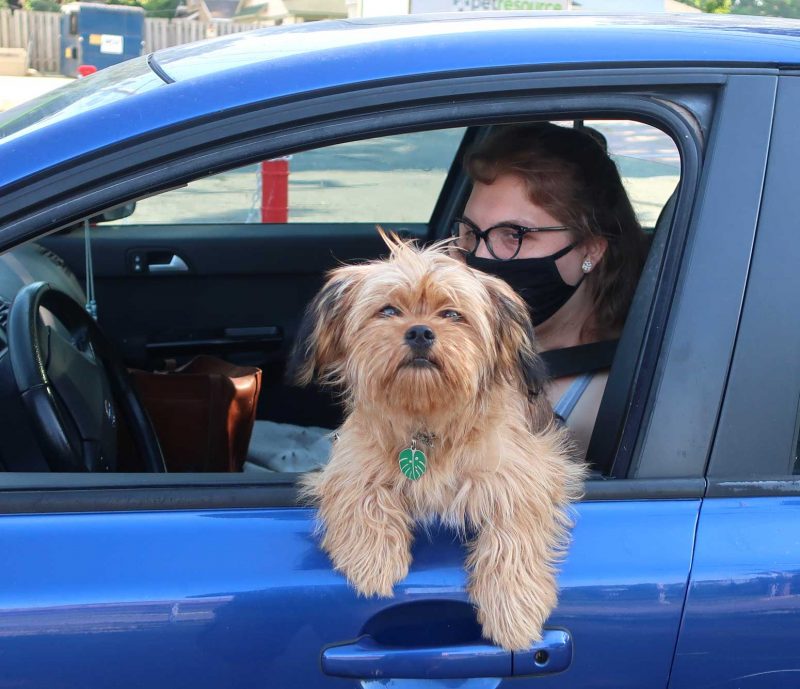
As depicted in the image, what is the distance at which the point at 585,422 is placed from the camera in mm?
2223

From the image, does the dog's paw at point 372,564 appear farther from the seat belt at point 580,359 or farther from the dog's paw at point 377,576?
the seat belt at point 580,359

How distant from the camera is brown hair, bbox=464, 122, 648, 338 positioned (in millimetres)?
2441

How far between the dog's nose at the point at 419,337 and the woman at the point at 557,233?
0.66m

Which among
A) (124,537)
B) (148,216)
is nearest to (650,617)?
(124,537)

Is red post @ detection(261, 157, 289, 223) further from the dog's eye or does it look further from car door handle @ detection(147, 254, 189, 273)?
the dog's eye

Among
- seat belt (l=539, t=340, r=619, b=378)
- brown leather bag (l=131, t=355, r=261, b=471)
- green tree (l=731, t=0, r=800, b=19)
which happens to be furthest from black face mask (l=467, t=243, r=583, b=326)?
green tree (l=731, t=0, r=800, b=19)

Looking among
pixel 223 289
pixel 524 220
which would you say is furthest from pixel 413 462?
pixel 223 289

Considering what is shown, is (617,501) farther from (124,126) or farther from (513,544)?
(124,126)

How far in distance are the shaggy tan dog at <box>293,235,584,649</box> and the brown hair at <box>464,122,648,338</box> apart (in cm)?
60

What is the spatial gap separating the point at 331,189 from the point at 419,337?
3.83 meters

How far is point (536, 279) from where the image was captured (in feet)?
7.84

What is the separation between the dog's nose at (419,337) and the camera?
1.73 m

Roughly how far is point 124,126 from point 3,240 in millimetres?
278

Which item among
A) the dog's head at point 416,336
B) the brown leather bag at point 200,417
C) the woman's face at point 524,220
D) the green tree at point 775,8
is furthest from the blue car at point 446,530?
the green tree at point 775,8
